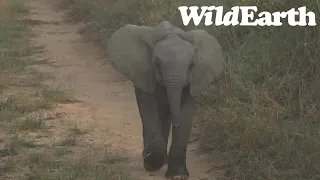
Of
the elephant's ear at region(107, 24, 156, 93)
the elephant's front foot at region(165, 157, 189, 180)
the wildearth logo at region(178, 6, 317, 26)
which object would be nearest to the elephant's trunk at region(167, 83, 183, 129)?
the elephant's ear at region(107, 24, 156, 93)

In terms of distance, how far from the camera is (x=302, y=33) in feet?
20.3

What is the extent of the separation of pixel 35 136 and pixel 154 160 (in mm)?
1555

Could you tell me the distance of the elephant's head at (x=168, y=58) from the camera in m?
4.45

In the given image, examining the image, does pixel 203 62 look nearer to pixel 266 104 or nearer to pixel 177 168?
pixel 177 168

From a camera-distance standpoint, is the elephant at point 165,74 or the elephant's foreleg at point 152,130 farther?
the elephant's foreleg at point 152,130

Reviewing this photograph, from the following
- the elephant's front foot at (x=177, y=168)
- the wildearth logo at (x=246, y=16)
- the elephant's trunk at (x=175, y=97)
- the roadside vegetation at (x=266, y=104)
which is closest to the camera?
the elephant's trunk at (x=175, y=97)

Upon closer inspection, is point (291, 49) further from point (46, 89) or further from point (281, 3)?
point (46, 89)

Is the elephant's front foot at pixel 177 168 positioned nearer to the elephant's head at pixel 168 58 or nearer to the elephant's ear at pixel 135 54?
the elephant's head at pixel 168 58

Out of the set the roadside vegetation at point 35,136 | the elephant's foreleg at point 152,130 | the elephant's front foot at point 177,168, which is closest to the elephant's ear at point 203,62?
the elephant's foreleg at point 152,130

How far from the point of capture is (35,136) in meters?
5.88

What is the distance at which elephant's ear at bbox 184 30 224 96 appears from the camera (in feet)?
15.3

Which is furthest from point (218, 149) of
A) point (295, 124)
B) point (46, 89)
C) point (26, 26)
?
point (26, 26)

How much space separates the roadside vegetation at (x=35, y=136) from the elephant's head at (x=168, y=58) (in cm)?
83

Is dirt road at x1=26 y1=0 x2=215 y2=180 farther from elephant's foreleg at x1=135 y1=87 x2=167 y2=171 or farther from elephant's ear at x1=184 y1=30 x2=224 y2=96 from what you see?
elephant's ear at x1=184 y1=30 x2=224 y2=96
